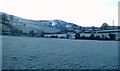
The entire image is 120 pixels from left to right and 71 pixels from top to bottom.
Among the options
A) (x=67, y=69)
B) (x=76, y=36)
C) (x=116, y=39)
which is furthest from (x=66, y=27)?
(x=67, y=69)

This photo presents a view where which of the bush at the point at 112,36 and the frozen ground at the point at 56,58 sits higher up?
the bush at the point at 112,36

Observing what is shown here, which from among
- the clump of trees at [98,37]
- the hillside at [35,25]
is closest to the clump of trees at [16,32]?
the hillside at [35,25]

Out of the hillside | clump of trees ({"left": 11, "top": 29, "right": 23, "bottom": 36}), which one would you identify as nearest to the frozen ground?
clump of trees ({"left": 11, "top": 29, "right": 23, "bottom": 36})

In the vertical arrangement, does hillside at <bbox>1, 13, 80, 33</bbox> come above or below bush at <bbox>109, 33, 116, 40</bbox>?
above

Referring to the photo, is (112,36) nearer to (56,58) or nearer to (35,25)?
(35,25)

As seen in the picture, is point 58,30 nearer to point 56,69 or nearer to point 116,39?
point 116,39

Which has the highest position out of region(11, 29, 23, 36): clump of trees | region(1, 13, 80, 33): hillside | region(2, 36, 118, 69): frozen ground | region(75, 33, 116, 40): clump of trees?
region(1, 13, 80, 33): hillside

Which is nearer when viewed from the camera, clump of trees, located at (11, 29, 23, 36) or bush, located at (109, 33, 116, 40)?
clump of trees, located at (11, 29, 23, 36)

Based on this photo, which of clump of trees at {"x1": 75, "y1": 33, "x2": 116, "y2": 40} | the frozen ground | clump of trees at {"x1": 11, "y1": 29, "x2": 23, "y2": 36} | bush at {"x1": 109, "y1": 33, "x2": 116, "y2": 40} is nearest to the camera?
the frozen ground

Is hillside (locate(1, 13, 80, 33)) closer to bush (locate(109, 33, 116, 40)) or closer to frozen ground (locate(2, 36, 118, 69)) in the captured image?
bush (locate(109, 33, 116, 40))

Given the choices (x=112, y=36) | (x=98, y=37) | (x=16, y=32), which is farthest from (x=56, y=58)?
(x=112, y=36)

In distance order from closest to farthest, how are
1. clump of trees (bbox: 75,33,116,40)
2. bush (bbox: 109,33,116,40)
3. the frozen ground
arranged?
the frozen ground → clump of trees (bbox: 75,33,116,40) → bush (bbox: 109,33,116,40)

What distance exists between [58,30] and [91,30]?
2.60 metres

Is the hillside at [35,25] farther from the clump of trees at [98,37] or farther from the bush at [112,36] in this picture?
the bush at [112,36]
